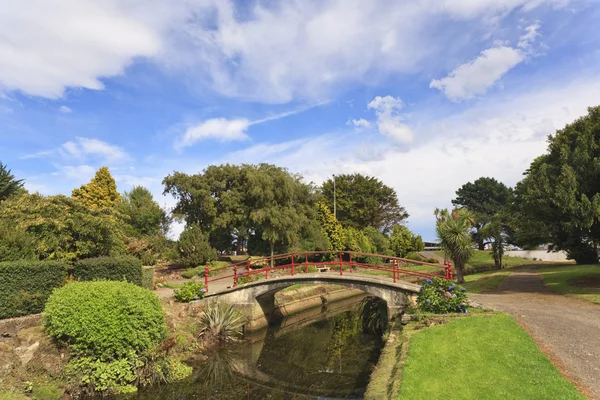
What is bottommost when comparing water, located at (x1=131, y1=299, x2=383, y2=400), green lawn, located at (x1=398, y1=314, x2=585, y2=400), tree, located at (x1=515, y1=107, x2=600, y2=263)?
water, located at (x1=131, y1=299, x2=383, y2=400)

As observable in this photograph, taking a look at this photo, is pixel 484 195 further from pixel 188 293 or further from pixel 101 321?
pixel 101 321

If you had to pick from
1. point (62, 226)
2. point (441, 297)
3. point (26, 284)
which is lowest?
point (441, 297)

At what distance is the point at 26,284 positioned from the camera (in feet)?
41.4

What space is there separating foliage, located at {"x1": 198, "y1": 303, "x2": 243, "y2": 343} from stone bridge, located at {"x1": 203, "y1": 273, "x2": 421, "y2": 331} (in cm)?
116

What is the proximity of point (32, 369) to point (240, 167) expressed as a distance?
2602 centimetres

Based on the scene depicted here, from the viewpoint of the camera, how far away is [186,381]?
11633 mm

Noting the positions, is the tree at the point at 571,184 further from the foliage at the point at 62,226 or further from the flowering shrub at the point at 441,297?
the foliage at the point at 62,226

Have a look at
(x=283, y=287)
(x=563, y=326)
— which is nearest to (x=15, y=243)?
(x=283, y=287)

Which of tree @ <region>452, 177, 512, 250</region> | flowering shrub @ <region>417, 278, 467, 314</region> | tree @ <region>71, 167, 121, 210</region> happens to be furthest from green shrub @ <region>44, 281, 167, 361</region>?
tree @ <region>452, 177, 512, 250</region>

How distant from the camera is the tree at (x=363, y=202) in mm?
54344

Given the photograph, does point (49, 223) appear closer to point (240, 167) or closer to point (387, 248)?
point (240, 167)

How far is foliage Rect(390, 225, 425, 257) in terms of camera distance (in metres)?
43.5

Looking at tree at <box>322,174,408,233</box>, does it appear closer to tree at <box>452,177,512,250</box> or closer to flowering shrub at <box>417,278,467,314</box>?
tree at <box>452,177,512,250</box>

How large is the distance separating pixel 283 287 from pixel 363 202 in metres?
38.6
